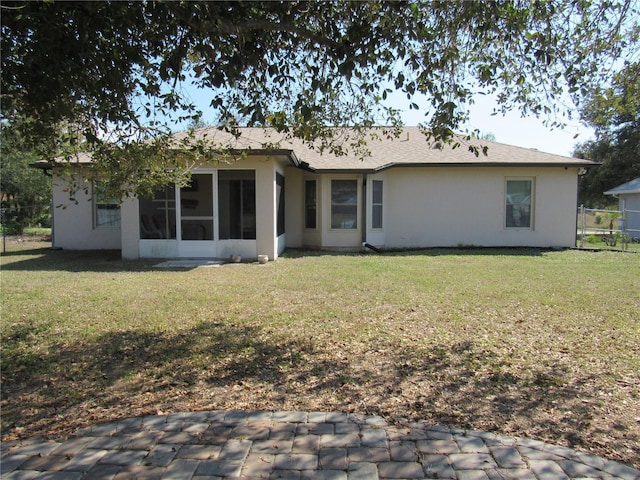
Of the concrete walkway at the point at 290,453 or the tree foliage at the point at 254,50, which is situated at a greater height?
the tree foliage at the point at 254,50

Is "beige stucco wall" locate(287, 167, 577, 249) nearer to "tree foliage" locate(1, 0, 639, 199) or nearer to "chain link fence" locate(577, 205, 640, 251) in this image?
"chain link fence" locate(577, 205, 640, 251)

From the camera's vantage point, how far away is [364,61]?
484cm

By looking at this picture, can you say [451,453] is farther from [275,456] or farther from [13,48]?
[13,48]

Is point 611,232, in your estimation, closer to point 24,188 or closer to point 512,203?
point 512,203

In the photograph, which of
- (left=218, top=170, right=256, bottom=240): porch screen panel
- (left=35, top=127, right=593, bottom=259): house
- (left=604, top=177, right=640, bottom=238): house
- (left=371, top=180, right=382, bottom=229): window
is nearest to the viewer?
(left=218, top=170, right=256, bottom=240): porch screen panel

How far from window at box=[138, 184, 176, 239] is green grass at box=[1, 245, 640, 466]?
10.8 ft

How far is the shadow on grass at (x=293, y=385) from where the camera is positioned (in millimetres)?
3398

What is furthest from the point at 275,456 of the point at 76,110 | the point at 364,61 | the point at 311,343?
the point at 76,110

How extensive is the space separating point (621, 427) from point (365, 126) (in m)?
5.46

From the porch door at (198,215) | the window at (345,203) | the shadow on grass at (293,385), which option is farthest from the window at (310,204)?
the shadow on grass at (293,385)

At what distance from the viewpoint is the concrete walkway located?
8.90 ft

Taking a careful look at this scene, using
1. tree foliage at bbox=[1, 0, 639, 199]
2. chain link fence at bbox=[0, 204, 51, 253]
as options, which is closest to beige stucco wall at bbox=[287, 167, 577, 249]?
tree foliage at bbox=[1, 0, 639, 199]

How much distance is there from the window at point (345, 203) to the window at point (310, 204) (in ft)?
2.15

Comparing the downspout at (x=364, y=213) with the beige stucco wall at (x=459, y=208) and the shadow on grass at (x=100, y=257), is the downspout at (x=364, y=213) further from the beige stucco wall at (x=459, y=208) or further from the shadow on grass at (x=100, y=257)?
the shadow on grass at (x=100, y=257)
